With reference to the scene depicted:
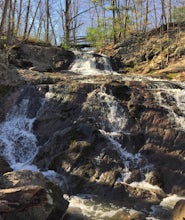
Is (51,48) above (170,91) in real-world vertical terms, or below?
above

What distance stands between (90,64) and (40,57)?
10.9 feet

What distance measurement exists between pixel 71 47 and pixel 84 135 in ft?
56.2

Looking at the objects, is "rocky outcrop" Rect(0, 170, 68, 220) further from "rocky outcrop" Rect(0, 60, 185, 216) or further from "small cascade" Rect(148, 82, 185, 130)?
"small cascade" Rect(148, 82, 185, 130)

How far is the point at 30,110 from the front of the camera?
1287cm

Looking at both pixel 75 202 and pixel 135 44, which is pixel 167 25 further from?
pixel 75 202

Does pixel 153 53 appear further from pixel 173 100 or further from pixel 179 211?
pixel 179 211

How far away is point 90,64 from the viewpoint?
21500 millimetres

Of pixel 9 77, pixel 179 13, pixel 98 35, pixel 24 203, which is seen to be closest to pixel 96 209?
pixel 24 203

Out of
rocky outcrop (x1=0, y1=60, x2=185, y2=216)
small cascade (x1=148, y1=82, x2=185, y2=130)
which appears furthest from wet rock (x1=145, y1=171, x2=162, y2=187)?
small cascade (x1=148, y1=82, x2=185, y2=130)

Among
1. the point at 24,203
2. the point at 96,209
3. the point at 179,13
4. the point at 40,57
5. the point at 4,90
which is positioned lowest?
the point at 96,209

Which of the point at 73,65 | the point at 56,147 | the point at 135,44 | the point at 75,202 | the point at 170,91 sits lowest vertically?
the point at 75,202

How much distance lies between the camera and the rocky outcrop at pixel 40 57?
64.4ft

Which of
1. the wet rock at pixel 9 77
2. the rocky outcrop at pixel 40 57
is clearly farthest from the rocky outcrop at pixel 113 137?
the rocky outcrop at pixel 40 57

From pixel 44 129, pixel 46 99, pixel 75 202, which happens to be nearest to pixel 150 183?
pixel 75 202
